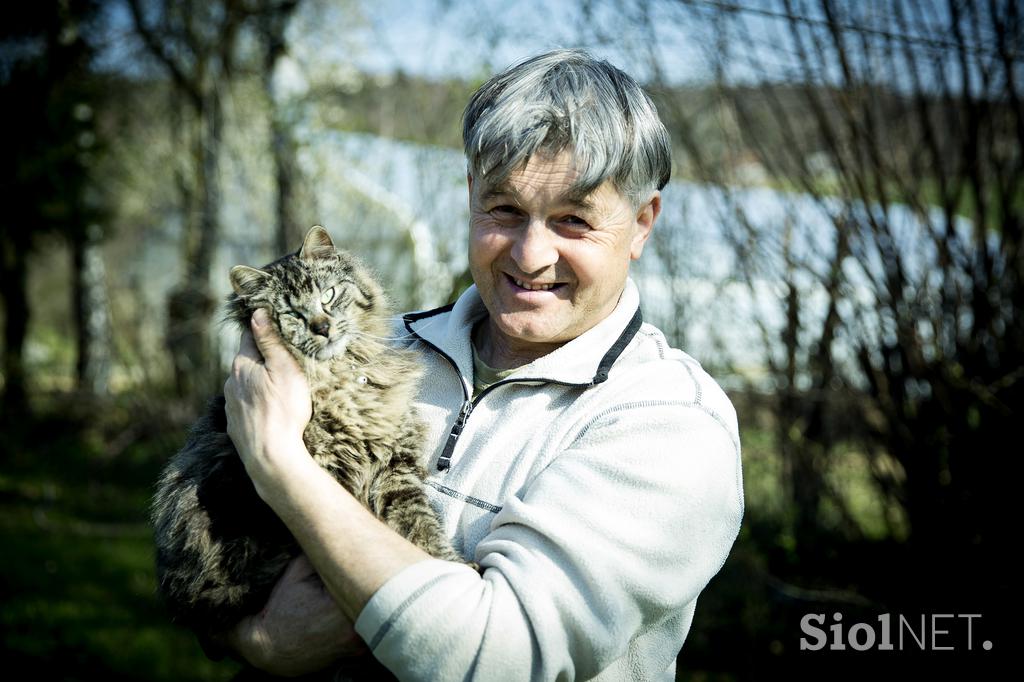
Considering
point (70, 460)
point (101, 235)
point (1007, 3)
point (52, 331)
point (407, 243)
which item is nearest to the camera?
point (1007, 3)

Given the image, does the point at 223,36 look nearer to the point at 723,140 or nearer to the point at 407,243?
the point at 407,243

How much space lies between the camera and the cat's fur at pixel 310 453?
1.92 meters

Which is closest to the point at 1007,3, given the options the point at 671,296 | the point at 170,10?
the point at 671,296

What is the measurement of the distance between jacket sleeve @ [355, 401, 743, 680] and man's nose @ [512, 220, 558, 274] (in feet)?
1.42

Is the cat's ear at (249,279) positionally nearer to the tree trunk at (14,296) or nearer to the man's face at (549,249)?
the man's face at (549,249)

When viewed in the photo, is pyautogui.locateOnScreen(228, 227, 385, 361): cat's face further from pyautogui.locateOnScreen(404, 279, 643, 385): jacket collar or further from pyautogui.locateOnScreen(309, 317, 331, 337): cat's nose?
pyautogui.locateOnScreen(404, 279, 643, 385): jacket collar

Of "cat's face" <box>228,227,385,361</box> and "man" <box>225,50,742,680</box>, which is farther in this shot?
"cat's face" <box>228,227,385,361</box>

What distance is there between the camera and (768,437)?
5336 millimetres

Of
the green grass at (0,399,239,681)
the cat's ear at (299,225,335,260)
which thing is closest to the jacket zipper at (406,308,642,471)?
the cat's ear at (299,225,335,260)

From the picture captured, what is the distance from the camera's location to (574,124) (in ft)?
5.74

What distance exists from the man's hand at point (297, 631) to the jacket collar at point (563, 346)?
2.12 ft

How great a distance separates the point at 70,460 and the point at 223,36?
4860 mm

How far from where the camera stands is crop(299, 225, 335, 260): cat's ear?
2.41 meters

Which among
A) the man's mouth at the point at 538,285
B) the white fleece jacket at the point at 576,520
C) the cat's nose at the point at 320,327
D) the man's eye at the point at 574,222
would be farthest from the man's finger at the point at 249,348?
the man's eye at the point at 574,222
